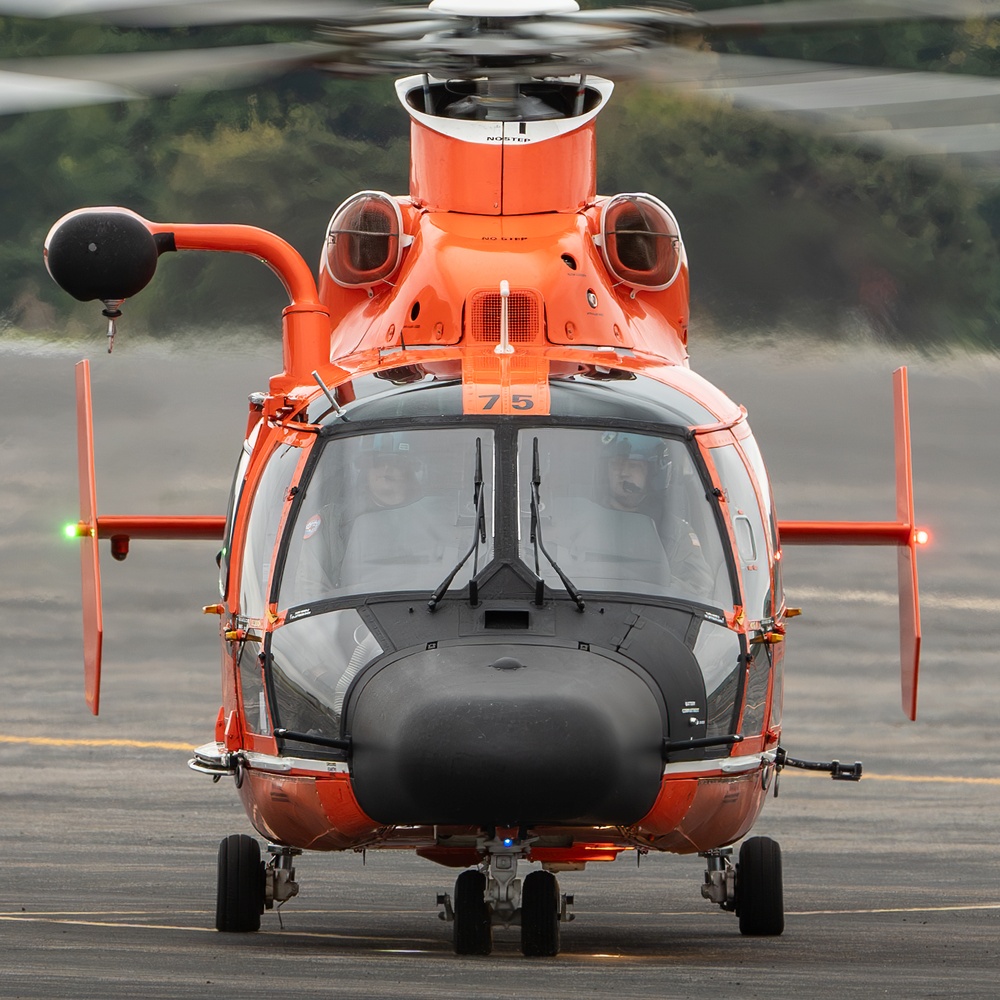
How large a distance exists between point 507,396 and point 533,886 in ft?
8.02

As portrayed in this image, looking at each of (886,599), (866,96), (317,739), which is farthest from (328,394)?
(886,599)

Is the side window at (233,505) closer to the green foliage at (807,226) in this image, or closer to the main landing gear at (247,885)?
the main landing gear at (247,885)

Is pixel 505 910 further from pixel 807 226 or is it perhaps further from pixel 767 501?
pixel 807 226

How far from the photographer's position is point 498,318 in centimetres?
1330

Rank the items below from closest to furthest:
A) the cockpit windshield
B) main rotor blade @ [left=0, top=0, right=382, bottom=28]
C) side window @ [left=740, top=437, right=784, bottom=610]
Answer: main rotor blade @ [left=0, top=0, right=382, bottom=28], the cockpit windshield, side window @ [left=740, top=437, right=784, bottom=610]

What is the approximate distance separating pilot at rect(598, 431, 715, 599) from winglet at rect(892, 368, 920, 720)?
97.0 inches

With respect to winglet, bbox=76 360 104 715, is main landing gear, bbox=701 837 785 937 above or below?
below

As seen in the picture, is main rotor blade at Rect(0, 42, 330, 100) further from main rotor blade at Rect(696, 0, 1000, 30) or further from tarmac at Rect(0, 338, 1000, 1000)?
tarmac at Rect(0, 338, 1000, 1000)

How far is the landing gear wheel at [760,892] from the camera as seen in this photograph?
517 inches

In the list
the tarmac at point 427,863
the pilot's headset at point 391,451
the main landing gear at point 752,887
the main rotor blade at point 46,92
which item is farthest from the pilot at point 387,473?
the main landing gear at point 752,887

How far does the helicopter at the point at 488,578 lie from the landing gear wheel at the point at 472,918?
0.04 feet

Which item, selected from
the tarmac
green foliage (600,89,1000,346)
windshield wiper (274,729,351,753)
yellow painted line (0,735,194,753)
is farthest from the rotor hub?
green foliage (600,89,1000,346)

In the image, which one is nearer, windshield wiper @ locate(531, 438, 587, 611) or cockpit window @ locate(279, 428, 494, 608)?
windshield wiper @ locate(531, 438, 587, 611)

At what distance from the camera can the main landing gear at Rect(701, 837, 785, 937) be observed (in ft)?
43.0
